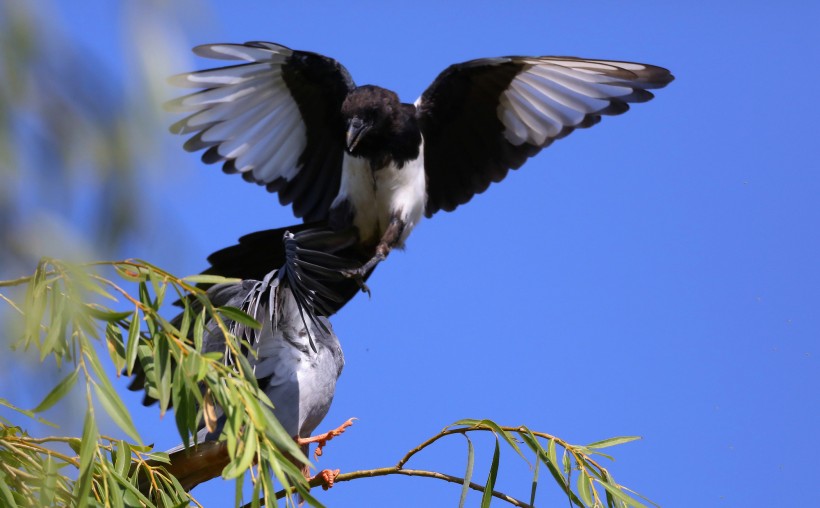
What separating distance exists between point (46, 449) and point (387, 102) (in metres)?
2.02

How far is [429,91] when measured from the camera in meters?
3.68

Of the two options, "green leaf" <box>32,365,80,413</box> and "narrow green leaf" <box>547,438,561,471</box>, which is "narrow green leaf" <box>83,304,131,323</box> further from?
"narrow green leaf" <box>547,438,561,471</box>

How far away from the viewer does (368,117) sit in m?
3.38

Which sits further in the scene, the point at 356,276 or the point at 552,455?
the point at 356,276

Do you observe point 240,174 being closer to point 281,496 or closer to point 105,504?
point 281,496

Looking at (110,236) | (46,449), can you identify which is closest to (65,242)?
(110,236)

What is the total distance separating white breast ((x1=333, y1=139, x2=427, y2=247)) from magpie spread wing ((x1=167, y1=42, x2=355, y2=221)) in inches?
8.3

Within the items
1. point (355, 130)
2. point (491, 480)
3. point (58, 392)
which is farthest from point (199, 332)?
point (355, 130)

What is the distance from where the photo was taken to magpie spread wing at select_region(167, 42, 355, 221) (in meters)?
3.54

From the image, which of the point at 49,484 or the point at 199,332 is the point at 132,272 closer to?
the point at 199,332

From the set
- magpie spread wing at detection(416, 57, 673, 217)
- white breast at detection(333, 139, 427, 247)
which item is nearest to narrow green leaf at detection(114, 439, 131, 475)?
white breast at detection(333, 139, 427, 247)

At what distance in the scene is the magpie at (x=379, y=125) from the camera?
3.48m

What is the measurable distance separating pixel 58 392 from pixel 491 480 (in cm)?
109

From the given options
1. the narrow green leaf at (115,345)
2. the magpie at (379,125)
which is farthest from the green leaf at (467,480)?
the magpie at (379,125)
